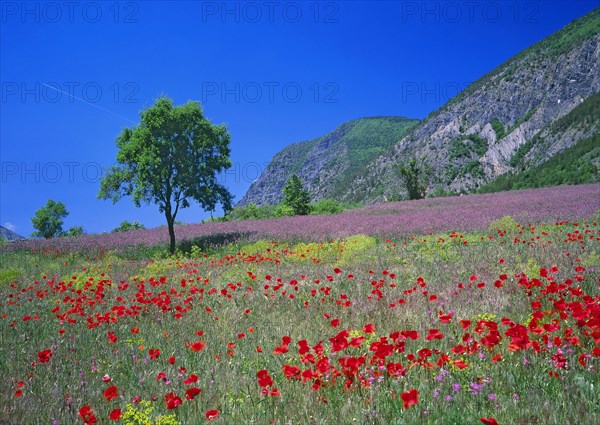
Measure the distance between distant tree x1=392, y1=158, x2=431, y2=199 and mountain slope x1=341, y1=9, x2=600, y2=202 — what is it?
6032cm

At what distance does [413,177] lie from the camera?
2004 inches

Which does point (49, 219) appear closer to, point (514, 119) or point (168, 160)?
point (168, 160)

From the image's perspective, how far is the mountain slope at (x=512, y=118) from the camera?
108812 millimetres

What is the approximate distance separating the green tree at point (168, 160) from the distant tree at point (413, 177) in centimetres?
3494

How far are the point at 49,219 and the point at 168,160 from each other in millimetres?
54639

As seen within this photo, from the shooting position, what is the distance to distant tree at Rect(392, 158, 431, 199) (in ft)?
165

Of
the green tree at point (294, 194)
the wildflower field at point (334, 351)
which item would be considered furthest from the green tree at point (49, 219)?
the wildflower field at point (334, 351)

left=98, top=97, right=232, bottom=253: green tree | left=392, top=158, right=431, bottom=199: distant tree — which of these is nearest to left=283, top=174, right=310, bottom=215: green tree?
left=392, top=158, right=431, bottom=199: distant tree

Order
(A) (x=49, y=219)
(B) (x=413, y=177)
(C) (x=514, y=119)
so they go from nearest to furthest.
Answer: (B) (x=413, y=177)
(A) (x=49, y=219)
(C) (x=514, y=119)

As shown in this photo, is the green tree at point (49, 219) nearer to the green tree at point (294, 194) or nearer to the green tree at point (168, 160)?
the green tree at point (294, 194)

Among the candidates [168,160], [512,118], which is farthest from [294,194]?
[512,118]

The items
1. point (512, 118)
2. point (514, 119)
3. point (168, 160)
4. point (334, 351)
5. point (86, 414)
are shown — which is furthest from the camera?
point (512, 118)

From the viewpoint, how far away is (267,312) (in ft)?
18.5

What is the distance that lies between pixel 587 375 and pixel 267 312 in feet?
12.7
